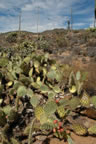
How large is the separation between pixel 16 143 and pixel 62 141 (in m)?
0.66

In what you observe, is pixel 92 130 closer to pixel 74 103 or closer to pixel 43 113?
pixel 74 103

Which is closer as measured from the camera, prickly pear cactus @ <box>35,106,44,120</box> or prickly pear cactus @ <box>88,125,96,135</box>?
prickly pear cactus @ <box>88,125,96,135</box>

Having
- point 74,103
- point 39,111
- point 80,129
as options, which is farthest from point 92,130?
point 39,111

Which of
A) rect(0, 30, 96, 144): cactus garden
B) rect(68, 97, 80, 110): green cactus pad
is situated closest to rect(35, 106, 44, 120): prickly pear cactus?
rect(0, 30, 96, 144): cactus garden

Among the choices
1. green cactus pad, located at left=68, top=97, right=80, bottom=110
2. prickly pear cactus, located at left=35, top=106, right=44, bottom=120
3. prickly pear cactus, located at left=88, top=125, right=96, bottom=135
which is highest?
green cactus pad, located at left=68, top=97, right=80, bottom=110

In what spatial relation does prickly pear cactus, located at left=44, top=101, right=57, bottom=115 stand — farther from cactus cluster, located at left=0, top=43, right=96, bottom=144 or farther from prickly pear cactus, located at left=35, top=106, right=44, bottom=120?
prickly pear cactus, located at left=35, top=106, right=44, bottom=120

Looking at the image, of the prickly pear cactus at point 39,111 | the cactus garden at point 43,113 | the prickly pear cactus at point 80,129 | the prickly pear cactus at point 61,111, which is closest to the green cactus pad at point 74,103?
the cactus garden at point 43,113

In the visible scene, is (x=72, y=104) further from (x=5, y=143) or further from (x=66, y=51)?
(x=66, y=51)

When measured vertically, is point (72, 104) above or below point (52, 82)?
below

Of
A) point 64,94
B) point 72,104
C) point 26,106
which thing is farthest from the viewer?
point 64,94

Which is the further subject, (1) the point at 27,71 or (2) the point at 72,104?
(1) the point at 27,71

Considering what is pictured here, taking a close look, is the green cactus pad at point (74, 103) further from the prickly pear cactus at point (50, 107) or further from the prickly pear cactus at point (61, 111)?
the prickly pear cactus at point (50, 107)

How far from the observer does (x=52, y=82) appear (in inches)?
141

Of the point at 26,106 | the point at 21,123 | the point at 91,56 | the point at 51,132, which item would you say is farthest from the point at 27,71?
the point at 91,56
